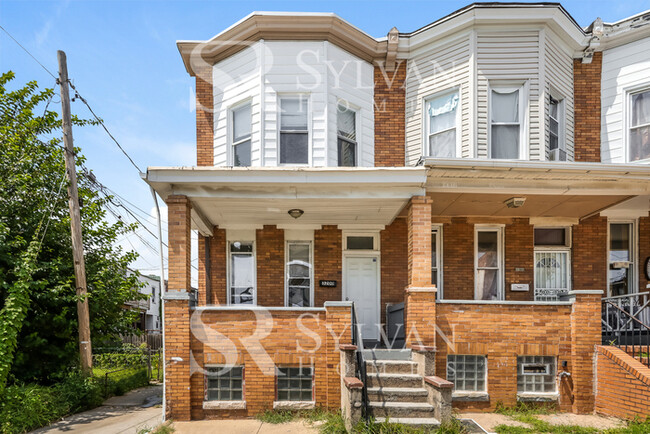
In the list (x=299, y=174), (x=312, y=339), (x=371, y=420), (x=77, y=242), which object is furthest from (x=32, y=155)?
(x=371, y=420)

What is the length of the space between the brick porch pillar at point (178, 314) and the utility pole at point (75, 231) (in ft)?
10.7

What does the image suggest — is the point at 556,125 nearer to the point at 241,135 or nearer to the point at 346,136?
the point at 346,136

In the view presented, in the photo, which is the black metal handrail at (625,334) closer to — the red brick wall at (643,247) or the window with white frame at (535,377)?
the window with white frame at (535,377)

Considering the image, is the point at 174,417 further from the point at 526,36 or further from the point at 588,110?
the point at 588,110

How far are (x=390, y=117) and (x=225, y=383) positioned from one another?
271 inches

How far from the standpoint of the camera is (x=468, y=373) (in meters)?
7.44

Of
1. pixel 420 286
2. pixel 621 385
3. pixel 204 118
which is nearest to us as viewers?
pixel 621 385

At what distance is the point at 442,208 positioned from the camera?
29.2 feet

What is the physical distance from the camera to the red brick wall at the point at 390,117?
32.7 ft

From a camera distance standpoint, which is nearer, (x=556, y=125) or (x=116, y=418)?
(x=116, y=418)

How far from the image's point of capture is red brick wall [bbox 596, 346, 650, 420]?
6.37m

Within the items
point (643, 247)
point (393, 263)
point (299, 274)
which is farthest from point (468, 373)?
point (643, 247)

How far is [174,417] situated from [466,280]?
A: 6.67 meters

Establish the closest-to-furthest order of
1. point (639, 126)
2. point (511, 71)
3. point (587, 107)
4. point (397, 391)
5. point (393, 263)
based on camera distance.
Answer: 1. point (397, 391)
2. point (511, 71)
3. point (639, 126)
4. point (393, 263)
5. point (587, 107)
